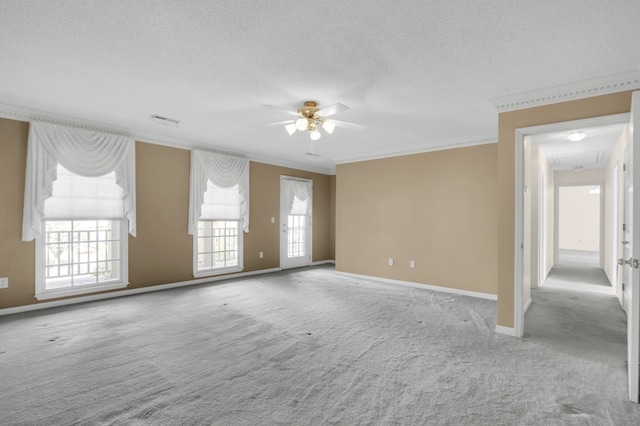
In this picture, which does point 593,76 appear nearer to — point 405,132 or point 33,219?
point 405,132

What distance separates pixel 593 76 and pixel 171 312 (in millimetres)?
5401

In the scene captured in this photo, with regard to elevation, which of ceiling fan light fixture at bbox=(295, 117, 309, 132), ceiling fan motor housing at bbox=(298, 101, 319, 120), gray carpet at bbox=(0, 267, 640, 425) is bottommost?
gray carpet at bbox=(0, 267, 640, 425)

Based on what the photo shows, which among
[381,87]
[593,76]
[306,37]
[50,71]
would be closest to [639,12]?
[593,76]

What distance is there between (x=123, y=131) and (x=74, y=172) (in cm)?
99

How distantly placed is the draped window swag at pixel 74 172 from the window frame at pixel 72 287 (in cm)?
13

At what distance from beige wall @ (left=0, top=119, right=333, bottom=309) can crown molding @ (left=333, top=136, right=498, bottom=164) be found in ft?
5.78

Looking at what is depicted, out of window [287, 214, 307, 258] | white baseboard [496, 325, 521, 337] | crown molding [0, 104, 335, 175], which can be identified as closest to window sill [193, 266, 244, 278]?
window [287, 214, 307, 258]

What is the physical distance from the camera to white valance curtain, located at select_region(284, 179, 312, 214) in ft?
25.6

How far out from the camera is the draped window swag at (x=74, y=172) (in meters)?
4.15

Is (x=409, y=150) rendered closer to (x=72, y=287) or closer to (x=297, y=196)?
(x=297, y=196)

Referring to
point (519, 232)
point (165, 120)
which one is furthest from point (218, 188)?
point (519, 232)

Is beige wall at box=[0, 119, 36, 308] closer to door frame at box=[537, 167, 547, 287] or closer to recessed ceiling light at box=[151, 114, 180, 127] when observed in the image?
recessed ceiling light at box=[151, 114, 180, 127]

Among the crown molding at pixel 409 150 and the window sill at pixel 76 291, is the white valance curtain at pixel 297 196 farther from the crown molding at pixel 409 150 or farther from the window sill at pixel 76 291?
the window sill at pixel 76 291

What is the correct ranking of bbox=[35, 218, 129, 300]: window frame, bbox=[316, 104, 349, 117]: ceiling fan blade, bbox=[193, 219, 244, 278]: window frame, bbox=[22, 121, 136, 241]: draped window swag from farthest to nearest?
bbox=[193, 219, 244, 278]: window frame < bbox=[35, 218, 129, 300]: window frame < bbox=[22, 121, 136, 241]: draped window swag < bbox=[316, 104, 349, 117]: ceiling fan blade
